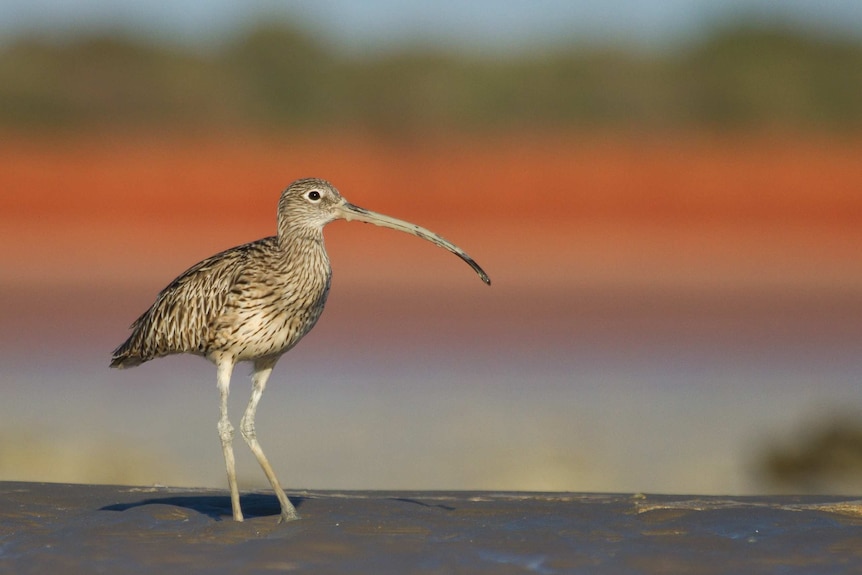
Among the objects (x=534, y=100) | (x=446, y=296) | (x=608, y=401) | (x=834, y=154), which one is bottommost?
(x=608, y=401)

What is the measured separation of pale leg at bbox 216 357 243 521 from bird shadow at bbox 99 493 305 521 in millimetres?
144

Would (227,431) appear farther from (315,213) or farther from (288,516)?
(315,213)

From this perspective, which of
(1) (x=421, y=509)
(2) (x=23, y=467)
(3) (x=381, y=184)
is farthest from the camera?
(3) (x=381, y=184)

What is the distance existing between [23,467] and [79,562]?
619 centimetres

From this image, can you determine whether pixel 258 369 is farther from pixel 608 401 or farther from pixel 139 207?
pixel 139 207

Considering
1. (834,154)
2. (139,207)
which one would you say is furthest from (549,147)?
(139,207)

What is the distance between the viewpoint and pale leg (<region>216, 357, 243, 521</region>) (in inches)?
358

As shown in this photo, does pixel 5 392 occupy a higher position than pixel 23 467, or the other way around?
pixel 5 392

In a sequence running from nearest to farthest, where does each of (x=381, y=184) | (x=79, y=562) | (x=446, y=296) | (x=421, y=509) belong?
(x=79, y=562) < (x=421, y=509) < (x=446, y=296) < (x=381, y=184)

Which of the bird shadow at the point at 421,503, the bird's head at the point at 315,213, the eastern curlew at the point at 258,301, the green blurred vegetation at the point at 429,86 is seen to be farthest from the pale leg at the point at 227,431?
the green blurred vegetation at the point at 429,86

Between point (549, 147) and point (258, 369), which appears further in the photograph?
point (549, 147)

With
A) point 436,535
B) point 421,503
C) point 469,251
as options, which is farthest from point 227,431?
point 469,251

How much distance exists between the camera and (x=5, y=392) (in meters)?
18.6

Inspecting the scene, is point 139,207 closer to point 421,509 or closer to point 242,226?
point 242,226
